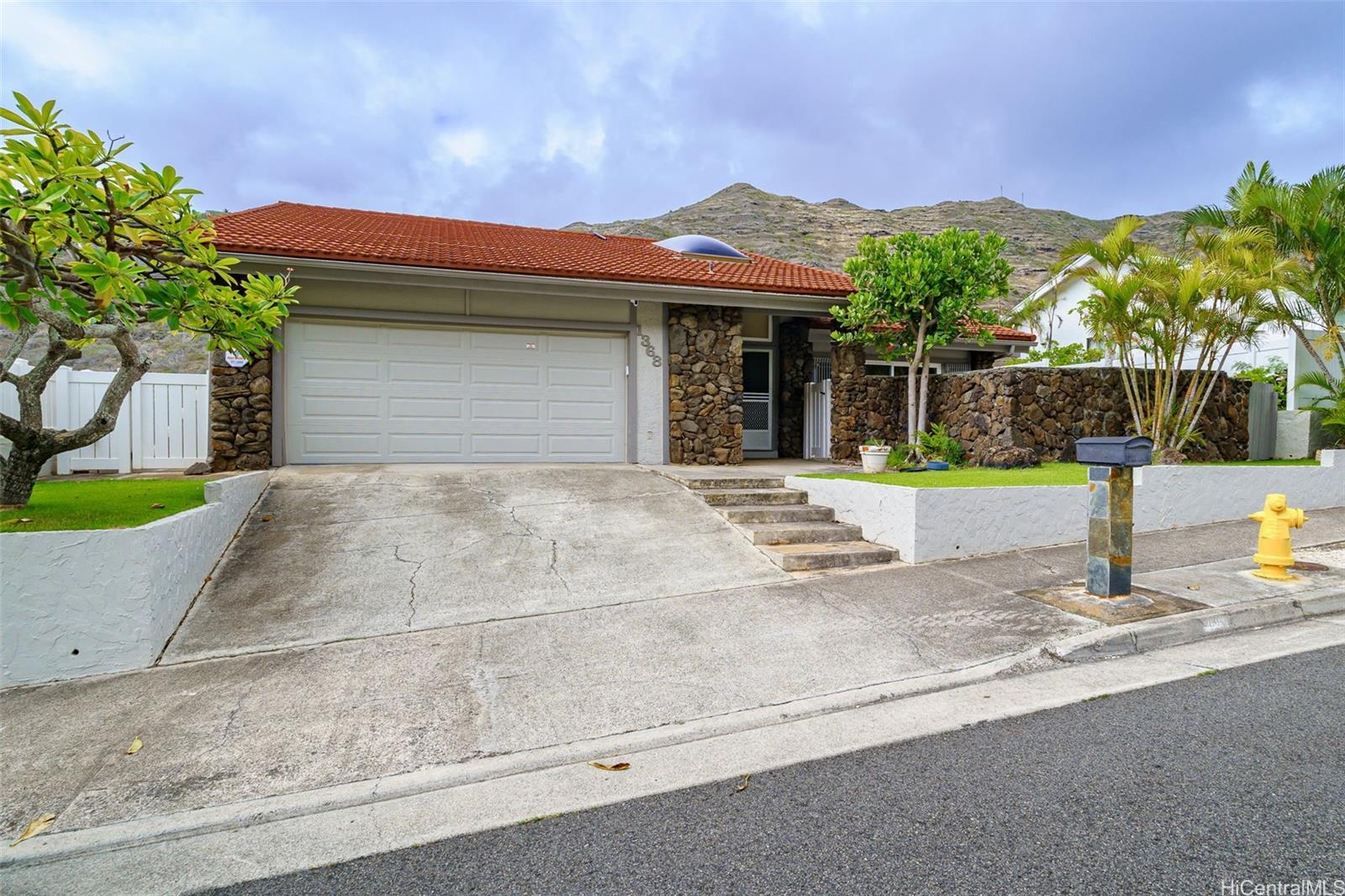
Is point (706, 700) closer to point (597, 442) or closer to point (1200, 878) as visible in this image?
point (1200, 878)

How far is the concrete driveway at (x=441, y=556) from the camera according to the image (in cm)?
552

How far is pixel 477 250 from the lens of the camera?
38.6 ft

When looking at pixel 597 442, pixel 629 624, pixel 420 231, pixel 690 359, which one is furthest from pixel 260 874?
pixel 420 231

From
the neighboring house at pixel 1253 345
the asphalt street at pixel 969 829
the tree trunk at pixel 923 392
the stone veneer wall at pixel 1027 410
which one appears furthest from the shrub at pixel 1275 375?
the asphalt street at pixel 969 829

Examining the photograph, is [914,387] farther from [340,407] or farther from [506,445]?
[340,407]

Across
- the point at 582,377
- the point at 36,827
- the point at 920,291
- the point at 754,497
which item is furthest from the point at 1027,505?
the point at 36,827

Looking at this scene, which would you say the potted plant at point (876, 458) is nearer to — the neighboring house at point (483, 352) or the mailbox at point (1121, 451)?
the neighboring house at point (483, 352)

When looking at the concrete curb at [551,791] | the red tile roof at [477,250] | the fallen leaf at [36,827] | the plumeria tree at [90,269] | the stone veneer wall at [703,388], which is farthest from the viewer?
the stone veneer wall at [703,388]

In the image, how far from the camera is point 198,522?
5.82 metres

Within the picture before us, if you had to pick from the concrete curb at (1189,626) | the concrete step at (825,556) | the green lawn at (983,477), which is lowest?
the concrete curb at (1189,626)

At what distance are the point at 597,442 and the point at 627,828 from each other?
906cm

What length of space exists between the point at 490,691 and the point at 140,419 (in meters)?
8.66

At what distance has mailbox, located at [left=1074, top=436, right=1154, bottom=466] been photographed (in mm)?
5273

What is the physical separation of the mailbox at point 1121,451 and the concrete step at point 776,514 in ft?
10.6
